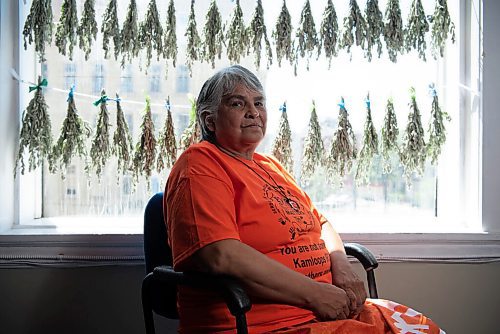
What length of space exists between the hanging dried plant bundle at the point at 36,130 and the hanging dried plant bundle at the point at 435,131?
170 cm

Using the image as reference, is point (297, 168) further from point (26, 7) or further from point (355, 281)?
point (26, 7)

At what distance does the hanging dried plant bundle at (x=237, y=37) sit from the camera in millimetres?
2248

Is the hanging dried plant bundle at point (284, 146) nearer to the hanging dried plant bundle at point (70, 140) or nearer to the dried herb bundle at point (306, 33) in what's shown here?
the dried herb bundle at point (306, 33)

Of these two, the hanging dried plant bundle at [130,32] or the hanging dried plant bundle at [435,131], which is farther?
the hanging dried plant bundle at [435,131]

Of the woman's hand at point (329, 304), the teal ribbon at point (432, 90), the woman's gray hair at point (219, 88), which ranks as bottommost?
the woman's hand at point (329, 304)

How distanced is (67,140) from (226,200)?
1.03 m

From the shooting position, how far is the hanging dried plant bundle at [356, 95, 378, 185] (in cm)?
233

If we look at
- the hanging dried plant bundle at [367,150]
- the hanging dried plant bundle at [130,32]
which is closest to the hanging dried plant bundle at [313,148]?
the hanging dried plant bundle at [367,150]

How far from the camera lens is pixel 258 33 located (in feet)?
7.38

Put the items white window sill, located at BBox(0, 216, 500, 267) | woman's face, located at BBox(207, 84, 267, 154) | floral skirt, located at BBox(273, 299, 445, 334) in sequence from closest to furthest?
1. floral skirt, located at BBox(273, 299, 445, 334)
2. woman's face, located at BBox(207, 84, 267, 154)
3. white window sill, located at BBox(0, 216, 500, 267)

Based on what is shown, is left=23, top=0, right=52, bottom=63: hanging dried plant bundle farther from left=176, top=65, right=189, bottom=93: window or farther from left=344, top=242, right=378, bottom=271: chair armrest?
left=344, top=242, right=378, bottom=271: chair armrest

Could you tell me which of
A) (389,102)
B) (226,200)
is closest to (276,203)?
(226,200)

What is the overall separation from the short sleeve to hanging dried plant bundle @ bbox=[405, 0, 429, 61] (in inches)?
50.0

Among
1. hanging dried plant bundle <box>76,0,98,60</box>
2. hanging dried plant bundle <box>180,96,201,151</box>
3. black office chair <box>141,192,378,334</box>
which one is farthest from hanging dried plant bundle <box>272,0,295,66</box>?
black office chair <box>141,192,378,334</box>
